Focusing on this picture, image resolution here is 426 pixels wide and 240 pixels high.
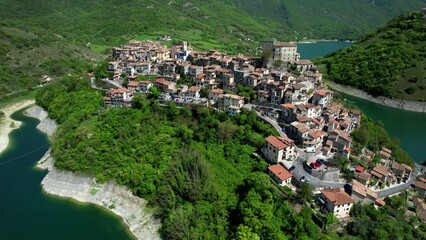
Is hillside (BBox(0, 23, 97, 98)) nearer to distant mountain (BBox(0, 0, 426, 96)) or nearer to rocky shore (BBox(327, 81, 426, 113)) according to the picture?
distant mountain (BBox(0, 0, 426, 96))

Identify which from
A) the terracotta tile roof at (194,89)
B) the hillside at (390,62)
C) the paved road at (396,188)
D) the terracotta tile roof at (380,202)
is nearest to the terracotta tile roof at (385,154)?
the paved road at (396,188)

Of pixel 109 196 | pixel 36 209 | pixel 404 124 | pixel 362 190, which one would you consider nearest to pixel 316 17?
pixel 404 124

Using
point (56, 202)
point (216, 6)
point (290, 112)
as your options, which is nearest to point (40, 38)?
point (56, 202)

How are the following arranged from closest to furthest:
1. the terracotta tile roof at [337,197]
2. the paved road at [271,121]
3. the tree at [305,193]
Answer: the terracotta tile roof at [337,197] < the tree at [305,193] < the paved road at [271,121]

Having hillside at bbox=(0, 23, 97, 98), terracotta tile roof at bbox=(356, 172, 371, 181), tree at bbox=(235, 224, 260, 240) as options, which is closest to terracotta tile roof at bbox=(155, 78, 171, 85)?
tree at bbox=(235, 224, 260, 240)

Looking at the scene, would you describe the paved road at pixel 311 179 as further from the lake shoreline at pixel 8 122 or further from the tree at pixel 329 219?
the lake shoreline at pixel 8 122

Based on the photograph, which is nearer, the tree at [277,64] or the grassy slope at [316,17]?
the tree at [277,64]
